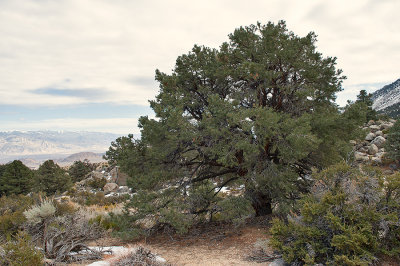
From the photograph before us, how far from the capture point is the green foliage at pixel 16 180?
25.8m

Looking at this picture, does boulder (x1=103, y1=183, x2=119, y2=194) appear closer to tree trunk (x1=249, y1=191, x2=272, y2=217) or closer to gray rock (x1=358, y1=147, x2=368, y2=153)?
tree trunk (x1=249, y1=191, x2=272, y2=217)

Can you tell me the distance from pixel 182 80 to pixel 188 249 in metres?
5.41

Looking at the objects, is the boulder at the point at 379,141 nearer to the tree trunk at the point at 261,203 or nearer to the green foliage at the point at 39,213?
the tree trunk at the point at 261,203

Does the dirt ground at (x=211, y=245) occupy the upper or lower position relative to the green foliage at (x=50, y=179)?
lower

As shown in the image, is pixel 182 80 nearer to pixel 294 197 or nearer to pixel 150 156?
pixel 150 156

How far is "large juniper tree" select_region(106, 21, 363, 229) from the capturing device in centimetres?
772

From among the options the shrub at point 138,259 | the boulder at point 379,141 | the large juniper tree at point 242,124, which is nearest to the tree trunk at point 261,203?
the large juniper tree at point 242,124

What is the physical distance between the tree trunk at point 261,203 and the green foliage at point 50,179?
973 inches

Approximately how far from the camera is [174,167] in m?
8.80

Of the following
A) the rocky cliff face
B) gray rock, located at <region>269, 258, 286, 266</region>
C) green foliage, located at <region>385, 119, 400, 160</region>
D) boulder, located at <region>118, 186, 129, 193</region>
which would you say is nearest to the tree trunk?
gray rock, located at <region>269, 258, 286, 266</region>

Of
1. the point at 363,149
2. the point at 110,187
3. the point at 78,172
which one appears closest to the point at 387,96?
the point at 363,149

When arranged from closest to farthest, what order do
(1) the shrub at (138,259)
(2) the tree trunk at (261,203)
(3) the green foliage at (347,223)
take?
1. (3) the green foliage at (347,223)
2. (1) the shrub at (138,259)
3. (2) the tree trunk at (261,203)

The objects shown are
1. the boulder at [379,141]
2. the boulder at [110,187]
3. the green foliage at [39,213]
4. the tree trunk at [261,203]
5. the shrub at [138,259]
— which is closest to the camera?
the shrub at [138,259]

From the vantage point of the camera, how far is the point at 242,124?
24.4 ft
